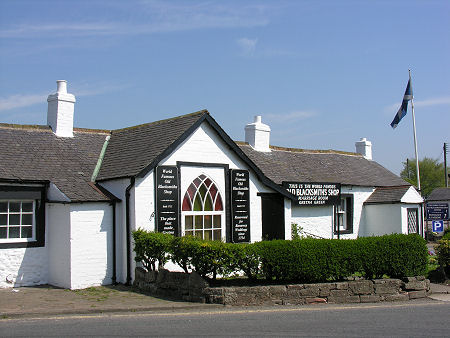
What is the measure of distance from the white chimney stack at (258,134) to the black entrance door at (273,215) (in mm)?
5540

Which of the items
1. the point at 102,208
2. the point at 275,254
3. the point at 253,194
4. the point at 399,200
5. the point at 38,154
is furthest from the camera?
the point at 399,200

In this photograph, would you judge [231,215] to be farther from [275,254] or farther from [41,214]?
[41,214]

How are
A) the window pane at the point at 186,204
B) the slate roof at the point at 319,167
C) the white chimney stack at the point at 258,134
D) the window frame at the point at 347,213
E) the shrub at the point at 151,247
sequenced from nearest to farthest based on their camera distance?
1. the shrub at the point at 151,247
2. the window pane at the point at 186,204
3. the slate roof at the point at 319,167
4. the white chimney stack at the point at 258,134
5. the window frame at the point at 347,213

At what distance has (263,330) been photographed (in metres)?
9.28

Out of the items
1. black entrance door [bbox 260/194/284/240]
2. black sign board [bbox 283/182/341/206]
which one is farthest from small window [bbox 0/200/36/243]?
black sign board [bbox 283/182/341/206]

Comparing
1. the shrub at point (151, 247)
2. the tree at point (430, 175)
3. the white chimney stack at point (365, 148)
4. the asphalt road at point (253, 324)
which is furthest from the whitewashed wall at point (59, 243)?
the tree at point (430, 175)

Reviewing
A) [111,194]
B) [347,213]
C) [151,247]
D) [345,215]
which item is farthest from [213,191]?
[347,213]

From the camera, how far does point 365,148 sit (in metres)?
29.7

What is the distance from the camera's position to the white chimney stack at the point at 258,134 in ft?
Result: 76.3

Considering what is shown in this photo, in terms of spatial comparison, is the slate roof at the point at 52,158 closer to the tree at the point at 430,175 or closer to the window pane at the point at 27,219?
the window pane at the point at 27,219

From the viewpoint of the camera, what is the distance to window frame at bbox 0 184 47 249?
14.1 metres

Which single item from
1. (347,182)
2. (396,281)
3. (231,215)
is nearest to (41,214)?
(231,215)

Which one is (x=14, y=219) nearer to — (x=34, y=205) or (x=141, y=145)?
(x=34, y=205)

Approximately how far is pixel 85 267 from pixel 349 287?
23.0ft
